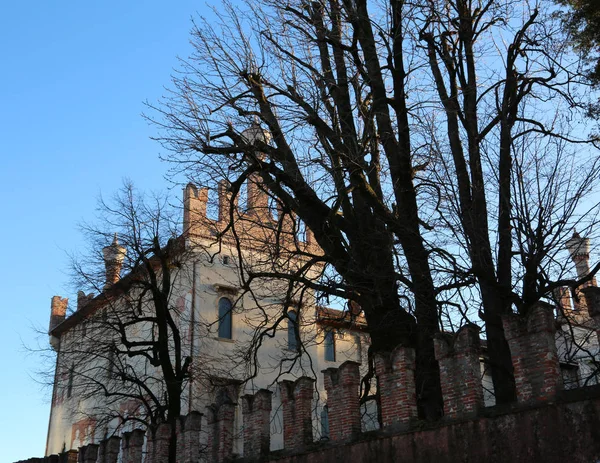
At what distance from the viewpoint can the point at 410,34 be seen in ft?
44.1

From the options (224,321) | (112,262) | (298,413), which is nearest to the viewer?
(298,413)

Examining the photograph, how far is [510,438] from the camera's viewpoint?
28.5 ft

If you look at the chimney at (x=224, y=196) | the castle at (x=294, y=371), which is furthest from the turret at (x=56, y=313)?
the chimney at (x=224, y=196)

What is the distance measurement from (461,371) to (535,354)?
1.07 m

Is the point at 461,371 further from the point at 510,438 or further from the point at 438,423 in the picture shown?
the point at 510,438

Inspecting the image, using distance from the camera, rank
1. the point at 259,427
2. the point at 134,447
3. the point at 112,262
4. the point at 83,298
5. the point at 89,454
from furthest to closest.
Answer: the point at 83,298 → the point at 112,262 → the point at 89,454 → the point at 134,447 → the point at 259,427

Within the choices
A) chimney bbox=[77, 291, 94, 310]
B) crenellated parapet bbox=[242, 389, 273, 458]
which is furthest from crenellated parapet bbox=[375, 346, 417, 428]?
chimney bbox=[77, 291, 94, 310]

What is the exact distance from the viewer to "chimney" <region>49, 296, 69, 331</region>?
31.4 meters

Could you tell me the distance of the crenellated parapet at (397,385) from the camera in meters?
10.1

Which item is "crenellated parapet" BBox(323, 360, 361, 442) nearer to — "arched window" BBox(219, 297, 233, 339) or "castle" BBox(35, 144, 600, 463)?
"castle" BBox(35, 144, 600, 463)

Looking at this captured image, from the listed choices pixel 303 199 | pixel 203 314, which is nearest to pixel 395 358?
pixel 303 199

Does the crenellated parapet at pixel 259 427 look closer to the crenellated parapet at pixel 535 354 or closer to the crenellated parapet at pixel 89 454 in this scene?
the crenellated parapet at pixel 535 354

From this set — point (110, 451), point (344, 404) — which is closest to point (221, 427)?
point (344, 404)

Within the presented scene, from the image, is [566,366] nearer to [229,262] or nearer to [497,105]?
[497,105]
